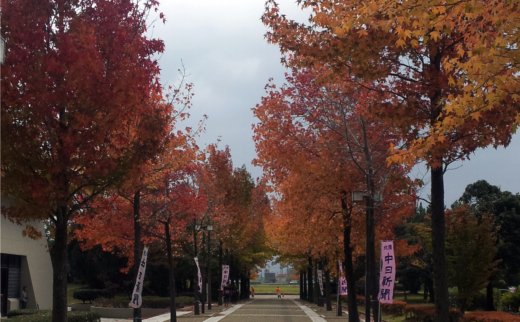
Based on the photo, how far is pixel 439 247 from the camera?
9.88 m

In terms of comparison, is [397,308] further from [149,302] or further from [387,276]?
[387,276]

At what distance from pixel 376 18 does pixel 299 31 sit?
2.88 m

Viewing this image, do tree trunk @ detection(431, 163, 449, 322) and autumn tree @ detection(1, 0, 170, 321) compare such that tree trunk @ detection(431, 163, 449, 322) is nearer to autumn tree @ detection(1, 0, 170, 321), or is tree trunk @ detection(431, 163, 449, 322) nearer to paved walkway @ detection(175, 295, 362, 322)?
autumn tree @ detection(1, 0, 170, 321)

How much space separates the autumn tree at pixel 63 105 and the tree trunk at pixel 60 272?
0.05ft

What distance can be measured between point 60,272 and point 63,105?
268 cm

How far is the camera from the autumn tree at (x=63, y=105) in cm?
903

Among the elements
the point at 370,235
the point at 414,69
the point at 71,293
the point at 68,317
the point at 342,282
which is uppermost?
the point at 414,69

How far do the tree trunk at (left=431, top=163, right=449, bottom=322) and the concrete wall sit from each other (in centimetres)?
2449

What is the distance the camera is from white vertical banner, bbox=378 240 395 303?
1447 centimetres

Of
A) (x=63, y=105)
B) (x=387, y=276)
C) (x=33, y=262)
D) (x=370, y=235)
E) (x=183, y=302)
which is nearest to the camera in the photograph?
(x=63, y=105)

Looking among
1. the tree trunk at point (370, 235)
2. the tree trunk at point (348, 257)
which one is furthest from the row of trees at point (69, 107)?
the tree trunk at point (348, 257)

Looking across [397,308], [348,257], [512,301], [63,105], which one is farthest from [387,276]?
[512,301]

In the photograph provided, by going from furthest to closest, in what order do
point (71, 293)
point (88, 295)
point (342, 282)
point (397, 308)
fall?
point (71, 293) → point (88, 295) → point (397, 308) → point (342, 282)

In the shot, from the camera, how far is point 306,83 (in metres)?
17.8
